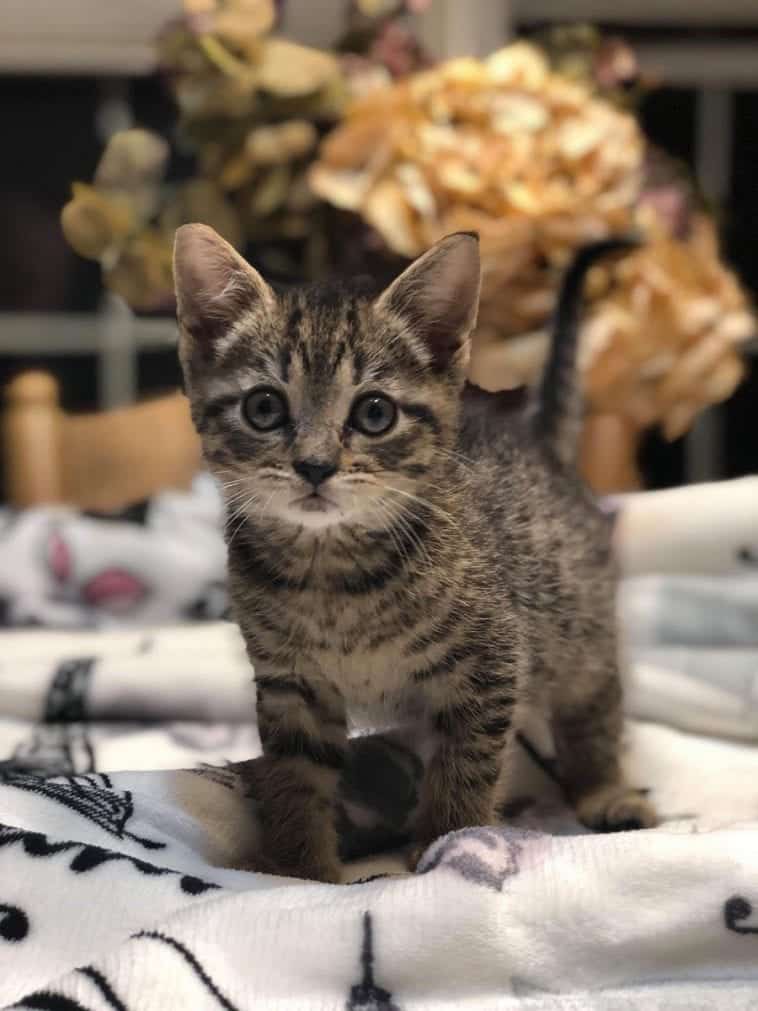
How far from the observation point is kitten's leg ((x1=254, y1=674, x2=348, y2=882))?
2.17 feet

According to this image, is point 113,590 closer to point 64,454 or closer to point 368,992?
point 64,454

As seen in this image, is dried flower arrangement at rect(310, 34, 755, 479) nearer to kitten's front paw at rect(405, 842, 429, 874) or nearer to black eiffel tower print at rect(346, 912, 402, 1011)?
kitten's front paw at rect(405, 842, 429, 874)

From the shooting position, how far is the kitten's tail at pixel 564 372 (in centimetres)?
96

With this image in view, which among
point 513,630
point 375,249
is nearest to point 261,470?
point 513,630

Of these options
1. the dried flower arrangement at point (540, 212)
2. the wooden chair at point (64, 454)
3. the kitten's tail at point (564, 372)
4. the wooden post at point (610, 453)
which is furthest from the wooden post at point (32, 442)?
the kitten's tail at point (564, 372)

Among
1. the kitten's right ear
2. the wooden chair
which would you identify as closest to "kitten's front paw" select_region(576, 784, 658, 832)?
the kitten's right ear

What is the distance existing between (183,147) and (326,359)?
65cm

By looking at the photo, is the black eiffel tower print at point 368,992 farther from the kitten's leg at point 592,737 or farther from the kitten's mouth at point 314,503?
the kitten's leg at point 592,737

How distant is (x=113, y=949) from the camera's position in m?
0.48

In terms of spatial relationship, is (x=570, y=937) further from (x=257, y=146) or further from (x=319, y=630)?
(x=257, y=146)

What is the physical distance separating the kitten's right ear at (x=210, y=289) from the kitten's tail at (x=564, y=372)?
39 cm

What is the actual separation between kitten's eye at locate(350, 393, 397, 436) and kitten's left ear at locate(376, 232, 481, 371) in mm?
46

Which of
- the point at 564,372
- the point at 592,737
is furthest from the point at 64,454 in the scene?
the point at 592,737

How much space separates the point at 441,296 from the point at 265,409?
0.41 feet
